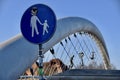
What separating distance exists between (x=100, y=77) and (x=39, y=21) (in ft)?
6.12

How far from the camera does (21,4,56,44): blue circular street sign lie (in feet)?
21.3

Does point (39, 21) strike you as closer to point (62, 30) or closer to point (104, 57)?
point (62, 30)

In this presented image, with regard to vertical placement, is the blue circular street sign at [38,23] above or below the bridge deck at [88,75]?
above

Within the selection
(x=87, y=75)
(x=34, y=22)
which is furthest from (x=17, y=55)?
(x=87, y=75)

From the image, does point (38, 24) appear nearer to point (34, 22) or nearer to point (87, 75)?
point (34, 22)

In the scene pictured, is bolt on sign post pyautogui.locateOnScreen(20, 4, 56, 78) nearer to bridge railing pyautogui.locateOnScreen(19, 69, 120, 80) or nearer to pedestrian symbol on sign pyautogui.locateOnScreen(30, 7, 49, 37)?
pedestrian symbol on sign pyautogui.locateOnScreen(30, 7, 49, 37)

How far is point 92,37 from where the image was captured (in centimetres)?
3669

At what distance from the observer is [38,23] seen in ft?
21.5

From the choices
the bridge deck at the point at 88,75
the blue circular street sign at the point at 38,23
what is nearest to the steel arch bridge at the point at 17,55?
the blue circular street sign at the point at 38,23

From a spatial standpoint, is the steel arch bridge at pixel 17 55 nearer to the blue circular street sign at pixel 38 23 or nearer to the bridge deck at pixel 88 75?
the blue circular street sign at pixel 38 23

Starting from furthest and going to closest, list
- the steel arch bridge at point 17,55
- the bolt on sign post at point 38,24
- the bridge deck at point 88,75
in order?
the steel arch bridge at point 17,55 < the bolt on sign post at point 38,24 < the bridge deck at point 88,75

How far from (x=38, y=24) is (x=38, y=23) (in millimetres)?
17

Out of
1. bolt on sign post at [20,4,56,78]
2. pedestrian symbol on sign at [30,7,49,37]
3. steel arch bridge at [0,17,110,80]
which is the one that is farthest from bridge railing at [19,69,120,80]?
steel arch bridge at [0,17,110,80]

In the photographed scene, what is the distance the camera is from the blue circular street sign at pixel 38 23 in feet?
21.3
